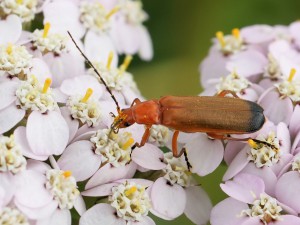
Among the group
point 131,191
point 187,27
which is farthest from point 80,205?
point 187,27

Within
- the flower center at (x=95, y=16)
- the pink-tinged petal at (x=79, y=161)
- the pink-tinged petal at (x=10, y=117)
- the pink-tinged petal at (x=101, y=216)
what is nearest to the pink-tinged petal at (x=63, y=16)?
the flower center at (x=95, y=16)

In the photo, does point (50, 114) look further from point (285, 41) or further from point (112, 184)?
point (285, 41)

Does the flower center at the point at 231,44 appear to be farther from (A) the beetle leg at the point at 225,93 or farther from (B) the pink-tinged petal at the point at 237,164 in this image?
(B) the pink-tinged petal at the point at 237,164

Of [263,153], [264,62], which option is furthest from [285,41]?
[263,153]

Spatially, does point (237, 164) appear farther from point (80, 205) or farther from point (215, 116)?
point (80, 205)

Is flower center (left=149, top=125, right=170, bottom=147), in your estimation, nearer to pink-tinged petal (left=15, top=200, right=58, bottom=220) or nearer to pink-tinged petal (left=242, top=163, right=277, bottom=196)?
pink-tinged petal (left=242, top=163, right=277, bottom=196)

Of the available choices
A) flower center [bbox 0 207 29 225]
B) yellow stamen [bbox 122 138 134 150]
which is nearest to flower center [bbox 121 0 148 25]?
yellow stamen [bbox 122 138 134 150]
